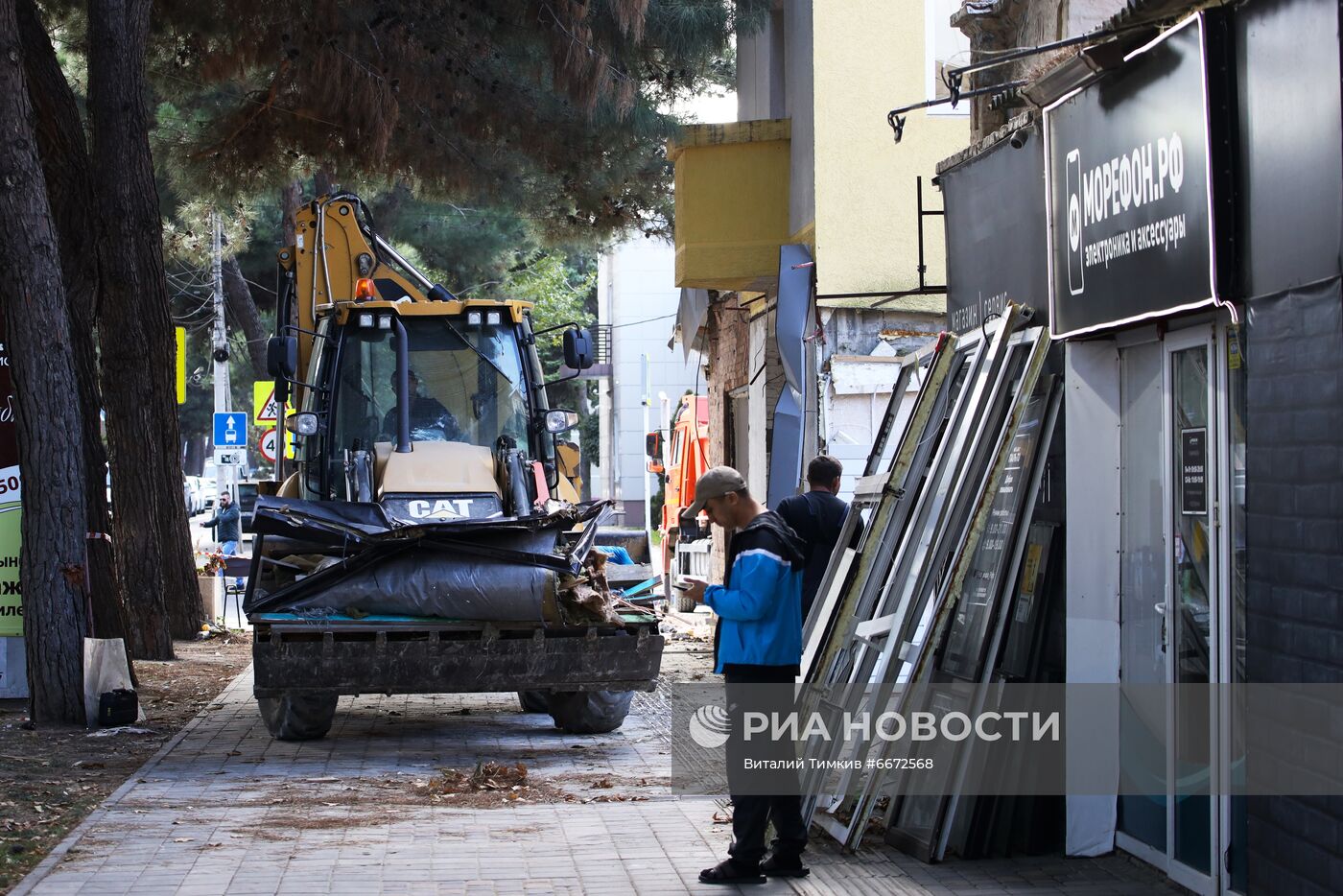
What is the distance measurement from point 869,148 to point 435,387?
16.4ft

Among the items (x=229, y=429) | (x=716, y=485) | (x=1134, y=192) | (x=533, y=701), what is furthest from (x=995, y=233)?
(x=229, y=429)

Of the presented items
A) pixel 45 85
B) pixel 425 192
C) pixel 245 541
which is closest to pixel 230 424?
pixel 245 541

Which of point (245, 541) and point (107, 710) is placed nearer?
point (107, 710)

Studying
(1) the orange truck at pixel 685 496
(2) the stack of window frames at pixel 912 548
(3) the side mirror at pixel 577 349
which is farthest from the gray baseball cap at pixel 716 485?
(1) the orange truck at pixel 685 496

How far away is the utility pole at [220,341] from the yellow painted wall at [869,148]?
49.8 feet

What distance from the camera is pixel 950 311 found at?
9.46 metres

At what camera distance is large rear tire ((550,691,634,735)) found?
1079 cm

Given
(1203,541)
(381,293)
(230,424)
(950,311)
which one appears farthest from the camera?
(230,424)

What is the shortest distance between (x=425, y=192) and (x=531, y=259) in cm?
2170

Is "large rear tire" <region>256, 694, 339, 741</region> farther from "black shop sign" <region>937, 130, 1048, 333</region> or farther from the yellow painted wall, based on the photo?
the yellow painted wall

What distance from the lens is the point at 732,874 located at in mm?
6531

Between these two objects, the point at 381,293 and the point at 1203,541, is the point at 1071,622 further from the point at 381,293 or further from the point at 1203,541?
the point at 381,293

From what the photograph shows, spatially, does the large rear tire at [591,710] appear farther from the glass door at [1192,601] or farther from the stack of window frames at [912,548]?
the glass door at [1192,601]

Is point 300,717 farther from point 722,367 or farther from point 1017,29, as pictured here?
point 722,367
